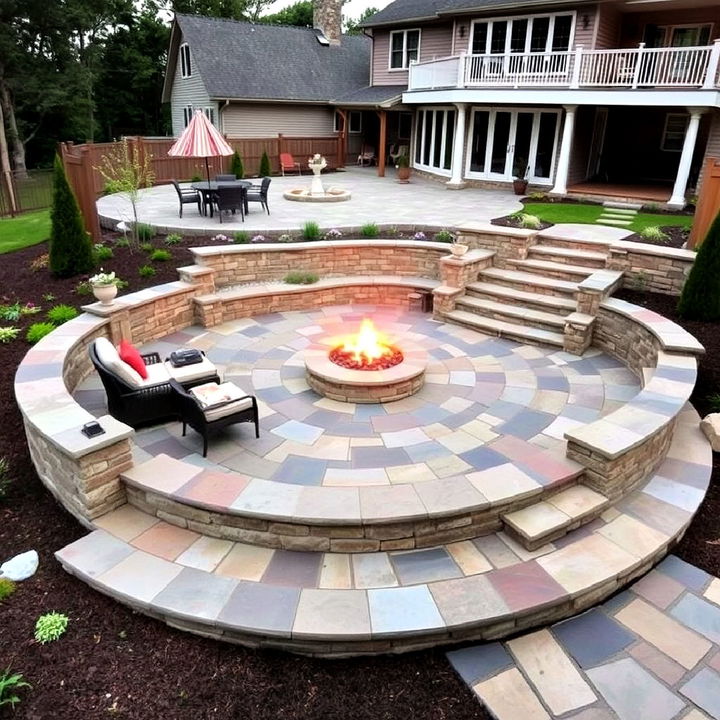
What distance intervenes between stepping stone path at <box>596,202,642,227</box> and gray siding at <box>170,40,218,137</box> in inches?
684

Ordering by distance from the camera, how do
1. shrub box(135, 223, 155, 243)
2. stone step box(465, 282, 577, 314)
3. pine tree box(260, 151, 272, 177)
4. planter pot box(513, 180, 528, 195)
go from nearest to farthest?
stone step box(465, 282, 577, 314)
shrub box(135, 223, 155, 243)
planter pot box(513, 180, 528, 195)
pine tree box(260, 151, 272, 177)

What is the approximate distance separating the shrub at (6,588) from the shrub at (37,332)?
412 cm

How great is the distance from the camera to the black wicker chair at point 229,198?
533 inches

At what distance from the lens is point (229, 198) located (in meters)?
13.7

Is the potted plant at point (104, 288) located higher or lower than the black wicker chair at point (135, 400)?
higher

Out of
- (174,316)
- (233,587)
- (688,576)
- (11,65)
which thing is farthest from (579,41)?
(11,65)

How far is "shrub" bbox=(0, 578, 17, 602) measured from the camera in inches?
163

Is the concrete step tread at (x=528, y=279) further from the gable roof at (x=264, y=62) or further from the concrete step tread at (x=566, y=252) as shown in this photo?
the gable roof at (x=264, y=62)

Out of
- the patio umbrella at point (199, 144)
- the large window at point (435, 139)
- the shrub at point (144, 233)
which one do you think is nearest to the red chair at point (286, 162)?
the large window at point (435, 139)

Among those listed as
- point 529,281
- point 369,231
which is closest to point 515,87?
point 369,231

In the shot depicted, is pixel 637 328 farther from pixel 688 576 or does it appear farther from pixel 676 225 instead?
pixel 676 225

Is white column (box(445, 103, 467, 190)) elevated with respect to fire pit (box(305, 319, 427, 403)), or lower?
elevated

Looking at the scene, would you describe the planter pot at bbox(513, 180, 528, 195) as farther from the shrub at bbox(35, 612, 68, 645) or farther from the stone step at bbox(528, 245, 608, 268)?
the shrub at bbox(35, 612, 68, 645)

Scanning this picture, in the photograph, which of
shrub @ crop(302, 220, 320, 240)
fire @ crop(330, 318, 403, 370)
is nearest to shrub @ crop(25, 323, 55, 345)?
fire @ crop(330, 318, 403, 370)
